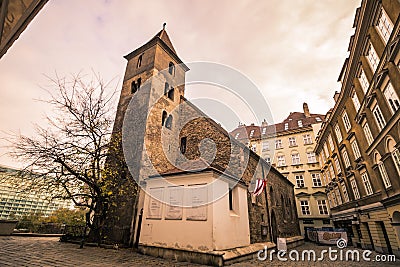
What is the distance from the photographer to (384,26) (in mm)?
11719

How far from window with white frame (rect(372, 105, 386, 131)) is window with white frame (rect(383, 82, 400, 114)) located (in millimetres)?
1394

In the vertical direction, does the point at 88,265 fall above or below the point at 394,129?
below

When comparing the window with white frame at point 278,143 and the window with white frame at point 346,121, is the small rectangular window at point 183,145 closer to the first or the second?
the window with white frame at point 346,121

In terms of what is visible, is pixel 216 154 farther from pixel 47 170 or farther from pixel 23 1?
pixel 23 1

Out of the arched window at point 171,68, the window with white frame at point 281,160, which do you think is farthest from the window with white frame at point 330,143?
the arched window at point 171,68

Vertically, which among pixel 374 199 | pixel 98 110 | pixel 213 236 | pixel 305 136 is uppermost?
pixel 305 136

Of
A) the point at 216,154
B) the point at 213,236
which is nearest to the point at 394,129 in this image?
the point at 216,154

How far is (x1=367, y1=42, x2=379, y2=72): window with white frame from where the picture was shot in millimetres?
13346

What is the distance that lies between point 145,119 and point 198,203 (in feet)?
28.5

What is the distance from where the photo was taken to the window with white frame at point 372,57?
43.8ft

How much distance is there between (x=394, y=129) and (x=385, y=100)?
2023mm

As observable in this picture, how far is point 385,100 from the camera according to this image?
12.2 meters

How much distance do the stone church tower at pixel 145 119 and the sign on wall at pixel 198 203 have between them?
4538 mm

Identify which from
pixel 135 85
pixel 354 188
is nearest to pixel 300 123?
pixel 354 188
